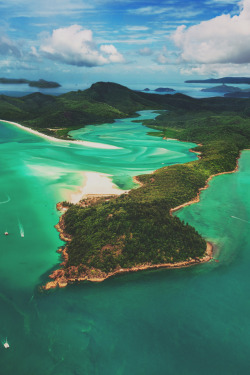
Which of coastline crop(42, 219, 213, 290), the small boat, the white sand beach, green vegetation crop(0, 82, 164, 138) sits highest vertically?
green vegetation crop(0, 82, 164, 138)

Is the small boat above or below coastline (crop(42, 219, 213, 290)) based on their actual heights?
below

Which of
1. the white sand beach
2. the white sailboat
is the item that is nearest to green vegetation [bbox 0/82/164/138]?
the white sand beach

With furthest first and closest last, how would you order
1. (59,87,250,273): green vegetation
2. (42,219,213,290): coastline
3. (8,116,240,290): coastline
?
(59,87,250,273): green vegetation < (8,116,240,290): coastline < (42,219,213,290): coastline

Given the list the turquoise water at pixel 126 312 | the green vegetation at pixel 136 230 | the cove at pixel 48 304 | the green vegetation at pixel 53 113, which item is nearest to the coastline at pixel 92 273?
the green vegetation at pixel 136 230

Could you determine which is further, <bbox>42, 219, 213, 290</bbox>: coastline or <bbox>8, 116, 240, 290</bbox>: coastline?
<bbox>8, 116, 240, 290</bbox>: coastline

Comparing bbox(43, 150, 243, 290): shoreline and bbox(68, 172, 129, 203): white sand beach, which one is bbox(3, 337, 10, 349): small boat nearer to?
bbox(43, 150, 243, 290): shoreline

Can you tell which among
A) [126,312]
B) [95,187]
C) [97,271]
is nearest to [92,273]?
[97,271]

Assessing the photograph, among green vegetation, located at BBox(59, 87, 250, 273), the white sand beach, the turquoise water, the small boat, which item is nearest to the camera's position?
the turquoise water

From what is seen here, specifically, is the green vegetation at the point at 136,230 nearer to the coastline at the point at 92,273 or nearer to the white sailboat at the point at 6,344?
the coastline at the point at 92,273
